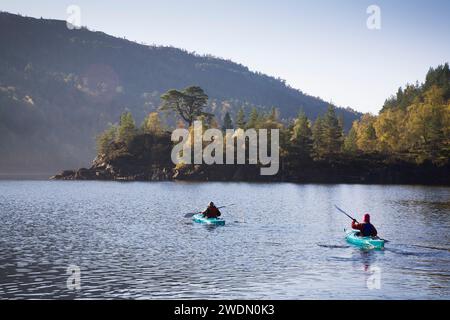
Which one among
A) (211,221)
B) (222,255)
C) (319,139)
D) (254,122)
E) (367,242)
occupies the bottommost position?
(222,255)

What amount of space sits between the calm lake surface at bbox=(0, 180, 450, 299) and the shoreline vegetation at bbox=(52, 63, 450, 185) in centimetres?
8057

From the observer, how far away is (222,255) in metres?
39.1

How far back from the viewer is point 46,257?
37.8m

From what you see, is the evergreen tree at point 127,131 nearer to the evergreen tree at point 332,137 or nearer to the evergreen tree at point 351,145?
the evergreen tree at point 332,137

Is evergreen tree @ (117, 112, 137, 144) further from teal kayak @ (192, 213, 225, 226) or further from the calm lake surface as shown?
teal kayak @ (192, 213, 225, 226)

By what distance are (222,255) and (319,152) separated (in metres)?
120

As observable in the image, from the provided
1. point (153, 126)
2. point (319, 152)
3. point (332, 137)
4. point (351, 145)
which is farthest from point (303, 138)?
point (153, 126)

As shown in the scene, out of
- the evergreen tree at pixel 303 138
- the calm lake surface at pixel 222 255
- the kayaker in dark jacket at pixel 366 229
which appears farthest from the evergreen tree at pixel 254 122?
the kayaker in dark jacket at pixel 366 229

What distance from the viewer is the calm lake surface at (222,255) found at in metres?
29.2

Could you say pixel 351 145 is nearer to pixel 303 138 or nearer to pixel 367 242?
pixel 303 138

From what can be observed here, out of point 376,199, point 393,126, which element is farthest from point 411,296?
point 393,126

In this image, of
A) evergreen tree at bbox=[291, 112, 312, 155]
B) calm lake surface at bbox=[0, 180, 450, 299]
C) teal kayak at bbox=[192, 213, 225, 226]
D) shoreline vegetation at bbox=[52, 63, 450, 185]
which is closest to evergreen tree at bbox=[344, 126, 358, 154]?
shoreline vegetation at bbox=[52, 63, 450, 185]

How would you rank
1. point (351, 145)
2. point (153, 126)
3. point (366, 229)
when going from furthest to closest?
point (153, 126)
point (351, 145)
point (366, 229)

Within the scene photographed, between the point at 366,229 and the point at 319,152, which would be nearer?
the point at 366,229
